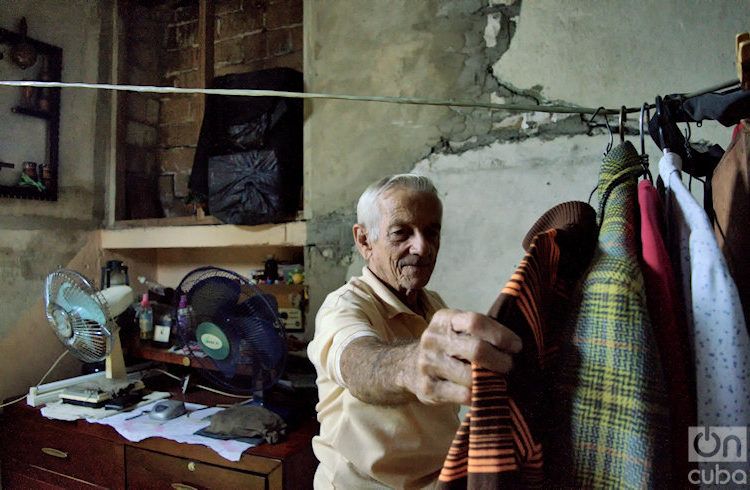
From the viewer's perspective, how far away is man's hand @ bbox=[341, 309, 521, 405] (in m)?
0.42

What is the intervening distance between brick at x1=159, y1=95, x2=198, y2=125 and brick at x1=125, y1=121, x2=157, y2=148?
0.09 m

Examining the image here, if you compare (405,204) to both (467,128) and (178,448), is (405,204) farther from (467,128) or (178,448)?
(178,448)

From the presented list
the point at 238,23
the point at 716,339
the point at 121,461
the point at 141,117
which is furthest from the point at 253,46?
the point at 716,339

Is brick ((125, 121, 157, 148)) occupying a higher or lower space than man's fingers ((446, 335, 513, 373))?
higher

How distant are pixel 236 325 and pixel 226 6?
2.06 m

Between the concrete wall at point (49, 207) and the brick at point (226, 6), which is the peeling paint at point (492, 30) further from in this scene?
the concrete wall at point (49, 207)

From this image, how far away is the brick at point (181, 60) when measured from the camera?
283 cm

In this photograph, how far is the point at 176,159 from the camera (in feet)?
9.37

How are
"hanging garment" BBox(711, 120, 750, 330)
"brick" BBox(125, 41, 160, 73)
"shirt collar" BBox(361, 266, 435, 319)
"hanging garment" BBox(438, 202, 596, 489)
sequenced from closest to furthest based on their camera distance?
1. "hanging garment" BBox(438, 202, 596, 489)
2. "hanging garment" BBox(711, 120, 750, 330)
3. "shirt collar" BBox(361, 266, 435, 319)
4. "brick" BBox(125, 41, 160, 73)

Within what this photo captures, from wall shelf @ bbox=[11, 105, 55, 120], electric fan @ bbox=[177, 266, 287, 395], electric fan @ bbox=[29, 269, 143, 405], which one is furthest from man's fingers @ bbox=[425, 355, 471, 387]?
wall shelf @ bbox=[11, 105, 55, 120]

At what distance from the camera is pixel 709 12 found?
1385mm

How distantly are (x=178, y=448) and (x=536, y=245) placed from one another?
1510mm

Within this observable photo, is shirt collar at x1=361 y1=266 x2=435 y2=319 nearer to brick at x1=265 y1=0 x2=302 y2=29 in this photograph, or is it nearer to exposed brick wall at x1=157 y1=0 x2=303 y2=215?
exposed brick wall at x1=157 y1=0 x2=303 y2=215

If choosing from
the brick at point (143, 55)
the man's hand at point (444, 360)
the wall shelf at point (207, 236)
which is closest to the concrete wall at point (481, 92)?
the wall shelf at point (207, 236)
